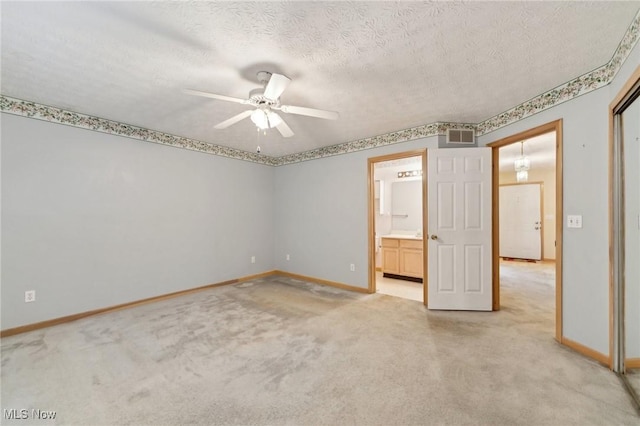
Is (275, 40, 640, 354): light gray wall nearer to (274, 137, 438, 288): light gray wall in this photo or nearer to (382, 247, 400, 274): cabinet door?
(274, 137, 438, 288): light gray wall

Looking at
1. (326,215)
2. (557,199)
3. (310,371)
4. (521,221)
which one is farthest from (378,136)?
(521,221)

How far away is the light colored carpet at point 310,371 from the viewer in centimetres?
160

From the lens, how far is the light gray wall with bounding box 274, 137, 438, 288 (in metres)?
4.16

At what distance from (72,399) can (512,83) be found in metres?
4.28

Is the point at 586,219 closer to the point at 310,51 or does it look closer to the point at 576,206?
the point at 576,206

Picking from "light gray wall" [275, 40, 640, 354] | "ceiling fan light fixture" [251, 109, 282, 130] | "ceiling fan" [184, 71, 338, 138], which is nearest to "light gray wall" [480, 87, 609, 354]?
"light gray wall" [275, 40, 640, 354]

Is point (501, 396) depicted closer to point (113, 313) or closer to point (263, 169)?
point (113, 313)

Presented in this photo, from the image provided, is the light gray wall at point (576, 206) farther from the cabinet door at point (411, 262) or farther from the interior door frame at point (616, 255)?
the cabinet door at point (411, 262)

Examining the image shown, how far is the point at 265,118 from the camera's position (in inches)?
90.8

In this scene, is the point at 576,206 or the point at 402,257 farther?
the point at 402,257

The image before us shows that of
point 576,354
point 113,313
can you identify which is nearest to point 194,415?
point 113,313

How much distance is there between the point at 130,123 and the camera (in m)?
3.41

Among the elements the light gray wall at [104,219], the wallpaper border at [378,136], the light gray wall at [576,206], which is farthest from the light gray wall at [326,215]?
the light gray wall at [104,219]

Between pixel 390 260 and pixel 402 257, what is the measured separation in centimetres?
26
